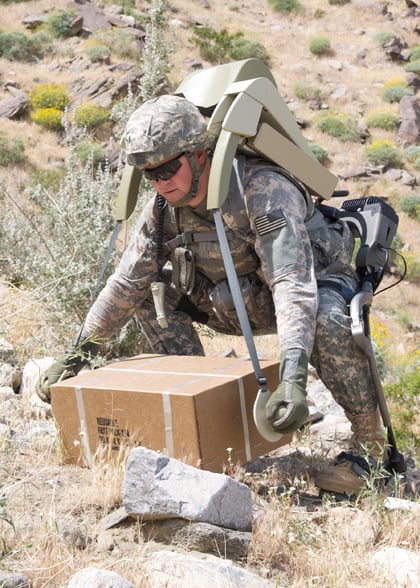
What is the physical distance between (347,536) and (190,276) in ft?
4.77

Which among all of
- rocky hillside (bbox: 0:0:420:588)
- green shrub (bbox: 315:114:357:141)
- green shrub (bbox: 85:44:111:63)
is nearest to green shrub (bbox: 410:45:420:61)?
green shrub (bbox: 315:114:357:141)

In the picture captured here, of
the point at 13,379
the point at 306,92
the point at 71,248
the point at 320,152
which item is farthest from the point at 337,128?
the point at 13,379

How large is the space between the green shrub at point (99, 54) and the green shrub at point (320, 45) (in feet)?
34.9

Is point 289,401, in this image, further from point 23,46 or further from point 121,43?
point 23,46

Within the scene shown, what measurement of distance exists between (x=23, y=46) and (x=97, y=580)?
81.8 feet

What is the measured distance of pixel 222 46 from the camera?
92.2 feet

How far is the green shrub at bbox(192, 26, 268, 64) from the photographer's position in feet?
91.1

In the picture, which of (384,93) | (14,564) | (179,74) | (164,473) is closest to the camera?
(14,564)

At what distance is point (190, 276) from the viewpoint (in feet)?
11.6

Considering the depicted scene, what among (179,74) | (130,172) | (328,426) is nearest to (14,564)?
(130,172)

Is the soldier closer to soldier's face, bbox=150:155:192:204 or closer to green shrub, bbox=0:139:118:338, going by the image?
soldier's face, bbox=150:155:192:204

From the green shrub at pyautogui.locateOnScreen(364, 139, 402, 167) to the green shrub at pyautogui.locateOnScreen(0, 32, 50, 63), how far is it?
1115cm

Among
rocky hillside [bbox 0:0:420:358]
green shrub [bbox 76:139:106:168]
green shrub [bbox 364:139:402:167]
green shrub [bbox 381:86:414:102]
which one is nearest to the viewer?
green shrub [bbox 76:139:106:168]

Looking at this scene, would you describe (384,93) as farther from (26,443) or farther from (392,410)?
(26,443)
